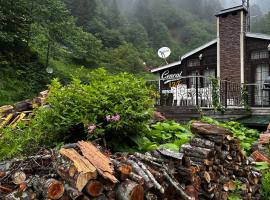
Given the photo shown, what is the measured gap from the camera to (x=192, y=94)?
12.0 metres

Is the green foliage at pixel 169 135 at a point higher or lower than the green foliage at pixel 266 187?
higher

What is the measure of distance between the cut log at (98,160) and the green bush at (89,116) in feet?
1.43

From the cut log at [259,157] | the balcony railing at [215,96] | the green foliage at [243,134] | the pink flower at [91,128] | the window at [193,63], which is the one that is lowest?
the cut log at [259,157]

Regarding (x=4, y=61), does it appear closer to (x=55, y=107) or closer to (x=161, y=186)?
(x=55, y=107)

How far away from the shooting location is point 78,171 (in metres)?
2.91

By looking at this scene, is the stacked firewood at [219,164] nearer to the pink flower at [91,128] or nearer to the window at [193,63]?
the pink flower at [91,128]

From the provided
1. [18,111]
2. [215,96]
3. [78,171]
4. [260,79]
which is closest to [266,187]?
[78,171]

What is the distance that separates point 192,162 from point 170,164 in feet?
1.80

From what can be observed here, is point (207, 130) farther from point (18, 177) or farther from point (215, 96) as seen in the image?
point (215, 96)

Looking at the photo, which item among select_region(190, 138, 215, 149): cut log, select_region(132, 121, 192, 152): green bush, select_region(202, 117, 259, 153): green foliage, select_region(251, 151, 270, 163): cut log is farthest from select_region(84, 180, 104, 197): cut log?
select_region(202, 117, 259, 153): green foliage

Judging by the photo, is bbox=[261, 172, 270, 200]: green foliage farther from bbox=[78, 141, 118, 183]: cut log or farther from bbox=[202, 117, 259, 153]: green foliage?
bbox=[78, 141, 118, 183]: cut log

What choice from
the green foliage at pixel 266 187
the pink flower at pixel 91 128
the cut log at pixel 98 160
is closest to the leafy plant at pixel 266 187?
the green foliage at pixel 266 187

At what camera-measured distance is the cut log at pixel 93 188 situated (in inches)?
114

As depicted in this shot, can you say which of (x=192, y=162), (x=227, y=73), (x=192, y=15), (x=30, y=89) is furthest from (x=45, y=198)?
(x=192, y=15)
